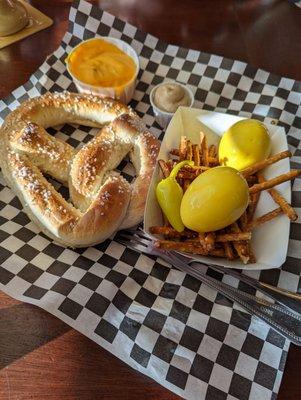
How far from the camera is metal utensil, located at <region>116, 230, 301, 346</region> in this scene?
0.87 m

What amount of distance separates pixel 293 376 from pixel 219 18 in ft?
4.43

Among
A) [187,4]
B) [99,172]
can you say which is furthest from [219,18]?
[99,172]

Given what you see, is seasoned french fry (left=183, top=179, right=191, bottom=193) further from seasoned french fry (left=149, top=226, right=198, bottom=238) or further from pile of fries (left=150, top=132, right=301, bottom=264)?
seasoned french fry (left=149, top=226, right=198, bottom=238)

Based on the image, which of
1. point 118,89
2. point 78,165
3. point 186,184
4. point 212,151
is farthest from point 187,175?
point 118,89

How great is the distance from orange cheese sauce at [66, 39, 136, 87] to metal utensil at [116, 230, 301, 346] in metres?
0.53

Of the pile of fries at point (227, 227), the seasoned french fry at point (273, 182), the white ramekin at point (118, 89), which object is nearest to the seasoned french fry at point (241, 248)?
the pile of fries at point (227, 227)

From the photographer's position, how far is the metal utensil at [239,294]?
0.87 meters

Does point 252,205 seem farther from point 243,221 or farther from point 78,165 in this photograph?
point 78,165

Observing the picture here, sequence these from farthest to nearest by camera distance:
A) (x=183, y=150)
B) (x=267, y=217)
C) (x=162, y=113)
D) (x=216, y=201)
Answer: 1. (x=162, y=113)
2. (x=183, y=150)
3. (x=267, y=217)
4. (x=216, y=201)

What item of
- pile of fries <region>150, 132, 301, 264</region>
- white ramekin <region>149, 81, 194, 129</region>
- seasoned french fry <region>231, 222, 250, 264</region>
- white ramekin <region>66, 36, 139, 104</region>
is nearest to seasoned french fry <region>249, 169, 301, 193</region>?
pile of fries <region>150, 132, 301, 264</region>

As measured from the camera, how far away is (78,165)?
3.61 feet

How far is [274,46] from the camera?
60.4 inches

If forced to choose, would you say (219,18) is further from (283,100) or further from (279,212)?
(279,212)

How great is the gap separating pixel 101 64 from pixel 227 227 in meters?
0.71
